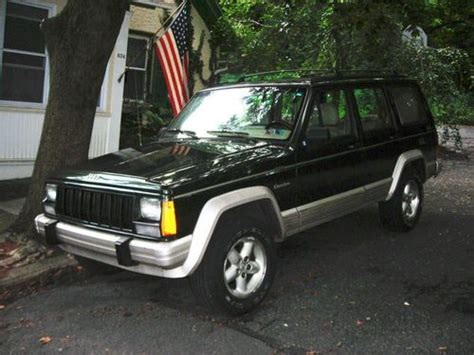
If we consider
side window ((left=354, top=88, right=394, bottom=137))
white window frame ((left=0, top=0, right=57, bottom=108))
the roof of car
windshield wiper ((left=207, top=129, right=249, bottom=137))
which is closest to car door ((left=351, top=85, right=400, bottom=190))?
side window ((left=354, top=88, right=394, bottom=137))

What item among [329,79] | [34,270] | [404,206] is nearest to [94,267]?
[34,270]

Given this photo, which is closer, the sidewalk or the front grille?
the front grille

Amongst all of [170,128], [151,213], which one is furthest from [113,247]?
[170,128]

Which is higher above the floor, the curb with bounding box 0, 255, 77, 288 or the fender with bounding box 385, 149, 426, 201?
the fender with bounding box 385, 149, 426, 201

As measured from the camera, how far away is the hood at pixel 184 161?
3.91 metres

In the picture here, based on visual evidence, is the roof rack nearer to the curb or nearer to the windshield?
the windshield

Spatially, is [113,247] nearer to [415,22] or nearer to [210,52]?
[415,22]

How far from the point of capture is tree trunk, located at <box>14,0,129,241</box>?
17.6 feet

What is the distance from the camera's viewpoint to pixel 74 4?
534 centimetres

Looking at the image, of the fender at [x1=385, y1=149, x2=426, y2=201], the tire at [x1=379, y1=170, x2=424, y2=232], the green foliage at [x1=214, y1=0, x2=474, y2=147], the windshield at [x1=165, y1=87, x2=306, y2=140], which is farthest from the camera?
the green foliage at [x1=214, y1=0, x2=474, y2=147]

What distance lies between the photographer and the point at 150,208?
3.74m

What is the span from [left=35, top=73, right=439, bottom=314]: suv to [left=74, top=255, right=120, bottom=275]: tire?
0.11ft

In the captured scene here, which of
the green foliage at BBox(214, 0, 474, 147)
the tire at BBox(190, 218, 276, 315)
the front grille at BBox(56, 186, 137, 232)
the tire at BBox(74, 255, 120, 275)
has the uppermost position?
the green foliage at BBox(214, 0, 474, 147)

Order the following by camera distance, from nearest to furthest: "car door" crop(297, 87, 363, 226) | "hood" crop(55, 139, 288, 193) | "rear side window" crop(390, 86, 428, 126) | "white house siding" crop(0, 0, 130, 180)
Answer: "hood" crop(55, 139, 288, 193) → "car door" crop(297, 87, 363, 226) → "rear side window" crop(390, 86, 428, 126) → "white house siding" crop(0, 0, 130, 180)
